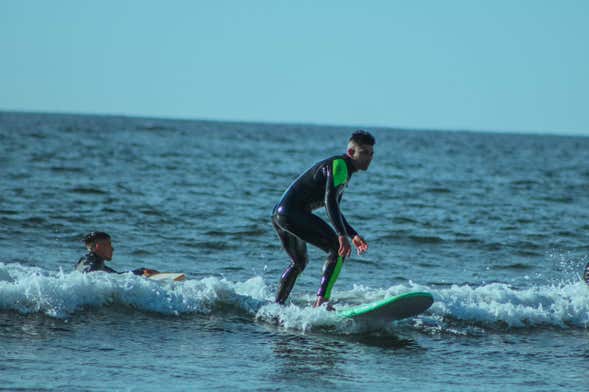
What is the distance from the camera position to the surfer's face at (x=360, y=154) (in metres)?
9.56

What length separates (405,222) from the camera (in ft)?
73.2

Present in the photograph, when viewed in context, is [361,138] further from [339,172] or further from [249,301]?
[249,301]

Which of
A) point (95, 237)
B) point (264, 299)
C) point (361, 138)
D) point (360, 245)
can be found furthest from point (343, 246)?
point (95, 237)

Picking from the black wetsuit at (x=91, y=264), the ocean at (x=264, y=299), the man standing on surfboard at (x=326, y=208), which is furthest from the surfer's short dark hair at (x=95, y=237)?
the man standing on surfboard at (x=326, y=208)

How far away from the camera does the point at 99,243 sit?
36.4 ft

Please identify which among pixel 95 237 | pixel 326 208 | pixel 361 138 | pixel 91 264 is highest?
pixel 361 138

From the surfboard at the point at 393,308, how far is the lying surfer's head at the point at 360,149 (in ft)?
4.35

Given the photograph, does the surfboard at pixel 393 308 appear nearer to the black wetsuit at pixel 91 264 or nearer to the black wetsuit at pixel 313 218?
the black wetsuit at pixel 313 218

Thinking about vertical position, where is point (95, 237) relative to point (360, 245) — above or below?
below

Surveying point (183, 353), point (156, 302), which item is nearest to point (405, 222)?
point (156, 302)

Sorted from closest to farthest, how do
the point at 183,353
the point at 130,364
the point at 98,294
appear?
the point at 130,364 → the point at 183,353 → the point at 98,294

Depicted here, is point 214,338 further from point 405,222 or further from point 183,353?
point 405,222

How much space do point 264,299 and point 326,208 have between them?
1.85m

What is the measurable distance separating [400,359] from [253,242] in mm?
9452
